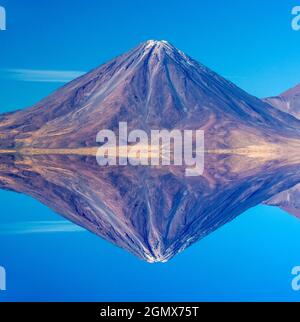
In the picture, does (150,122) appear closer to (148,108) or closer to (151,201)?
(148,108)

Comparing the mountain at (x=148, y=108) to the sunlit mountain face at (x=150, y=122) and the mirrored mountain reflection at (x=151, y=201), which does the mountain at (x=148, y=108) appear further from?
the mirrored mountain reflection at (x=151, y=201)

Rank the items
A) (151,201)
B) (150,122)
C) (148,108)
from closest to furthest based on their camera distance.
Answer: (151,201) < (150,122) < (148,108)

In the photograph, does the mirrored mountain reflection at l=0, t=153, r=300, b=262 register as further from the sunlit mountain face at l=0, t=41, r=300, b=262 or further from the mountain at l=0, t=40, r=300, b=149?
the mountain at l=0, t=40, r=300, b=149

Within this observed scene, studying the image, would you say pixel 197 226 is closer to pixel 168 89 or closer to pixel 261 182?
pixel 261 182

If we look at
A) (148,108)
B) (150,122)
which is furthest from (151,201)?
(148,108)

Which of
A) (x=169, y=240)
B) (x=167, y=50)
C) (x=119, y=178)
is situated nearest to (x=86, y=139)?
(x=167, y=50)

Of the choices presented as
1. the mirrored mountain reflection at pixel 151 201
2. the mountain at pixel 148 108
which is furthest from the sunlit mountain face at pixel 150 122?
the mirrored mountain reflection at pixel 151 201

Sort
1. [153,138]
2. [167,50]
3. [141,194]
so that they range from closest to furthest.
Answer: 1. [141,194]
2. [153,138]
3. [167,50]

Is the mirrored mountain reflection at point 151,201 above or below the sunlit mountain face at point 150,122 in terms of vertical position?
below

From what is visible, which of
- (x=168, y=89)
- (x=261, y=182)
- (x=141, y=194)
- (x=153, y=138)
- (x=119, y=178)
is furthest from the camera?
(x=168, y=89)
